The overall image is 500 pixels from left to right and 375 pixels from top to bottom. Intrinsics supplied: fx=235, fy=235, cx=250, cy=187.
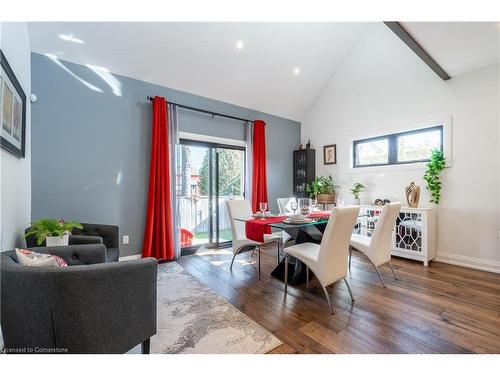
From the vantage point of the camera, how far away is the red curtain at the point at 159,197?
11.0 ft

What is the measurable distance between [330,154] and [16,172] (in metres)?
4.65

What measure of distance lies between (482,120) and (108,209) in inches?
199

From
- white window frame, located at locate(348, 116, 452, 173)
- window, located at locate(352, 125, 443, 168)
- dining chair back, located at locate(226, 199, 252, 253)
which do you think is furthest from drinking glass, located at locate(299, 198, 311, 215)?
window, located at locate(352, 125, 443, 168)

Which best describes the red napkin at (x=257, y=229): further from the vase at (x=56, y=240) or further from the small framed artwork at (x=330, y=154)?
the small framed artwork at (x=330, y=154)

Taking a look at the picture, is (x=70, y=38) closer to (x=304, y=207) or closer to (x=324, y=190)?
(x=304, y=207)

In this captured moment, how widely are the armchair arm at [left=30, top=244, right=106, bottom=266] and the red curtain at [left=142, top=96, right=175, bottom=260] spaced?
5.18 ft

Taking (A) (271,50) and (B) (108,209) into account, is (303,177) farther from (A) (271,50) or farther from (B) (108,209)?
(B) (108,209)

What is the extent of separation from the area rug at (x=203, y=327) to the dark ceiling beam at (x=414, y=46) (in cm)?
292

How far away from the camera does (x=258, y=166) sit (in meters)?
4.58

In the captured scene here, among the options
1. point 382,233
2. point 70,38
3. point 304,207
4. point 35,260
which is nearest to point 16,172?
point 35,260

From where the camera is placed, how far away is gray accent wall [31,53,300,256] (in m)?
2.74
